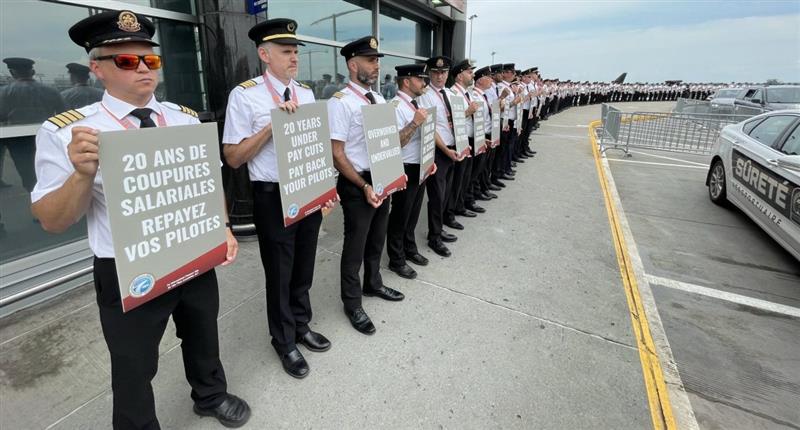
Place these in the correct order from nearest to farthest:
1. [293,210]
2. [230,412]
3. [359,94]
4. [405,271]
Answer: [230,412]
[293,210]
[359,94]
[405,271]

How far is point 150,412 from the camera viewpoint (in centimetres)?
186

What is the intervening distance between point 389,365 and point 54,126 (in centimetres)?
217

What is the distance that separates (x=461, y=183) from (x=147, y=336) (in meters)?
4.04

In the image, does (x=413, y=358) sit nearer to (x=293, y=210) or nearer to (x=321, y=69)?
(x=293, y=210)

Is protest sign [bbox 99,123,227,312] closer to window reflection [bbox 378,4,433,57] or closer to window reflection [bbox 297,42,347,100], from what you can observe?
window reflection [bbox 297,42,347,100]

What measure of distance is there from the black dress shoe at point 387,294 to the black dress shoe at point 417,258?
0.69 m

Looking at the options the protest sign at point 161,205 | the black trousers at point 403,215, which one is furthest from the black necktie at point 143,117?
the black trousers at point 403,215

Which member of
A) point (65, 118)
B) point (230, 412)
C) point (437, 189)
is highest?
point (65, 118)

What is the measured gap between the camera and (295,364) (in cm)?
258

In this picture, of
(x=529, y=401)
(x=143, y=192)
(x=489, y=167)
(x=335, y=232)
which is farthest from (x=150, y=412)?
(x=489, y=167)

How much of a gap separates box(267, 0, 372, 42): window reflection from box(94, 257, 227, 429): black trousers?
16.3 ft

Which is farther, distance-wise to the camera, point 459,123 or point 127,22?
point 459,123

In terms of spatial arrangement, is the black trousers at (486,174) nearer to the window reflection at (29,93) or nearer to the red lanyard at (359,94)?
the red lanyard at (359,94)

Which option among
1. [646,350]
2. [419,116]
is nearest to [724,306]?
[646,350]
